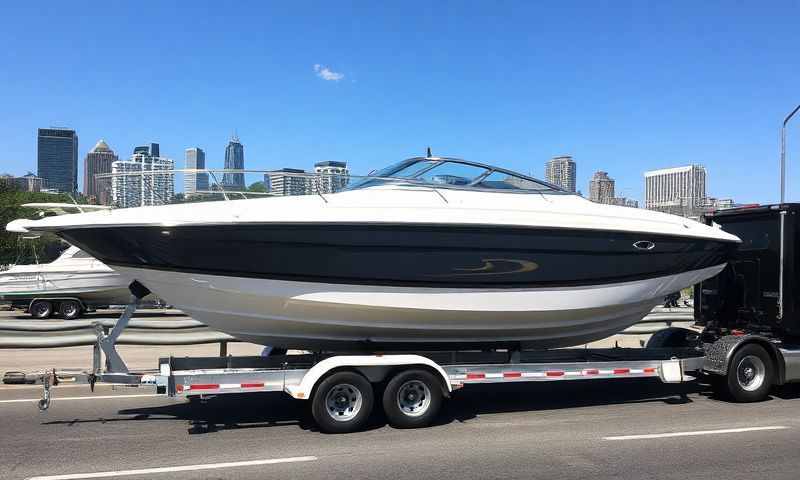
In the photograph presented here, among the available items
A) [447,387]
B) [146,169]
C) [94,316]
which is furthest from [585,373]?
[94,316]

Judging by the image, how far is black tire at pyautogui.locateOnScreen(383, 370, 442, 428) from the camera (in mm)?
6207

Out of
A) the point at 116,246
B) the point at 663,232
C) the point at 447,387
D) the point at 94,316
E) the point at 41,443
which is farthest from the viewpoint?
the point at 94,316

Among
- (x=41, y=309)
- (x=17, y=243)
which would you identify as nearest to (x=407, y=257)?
(x=41, y=309)

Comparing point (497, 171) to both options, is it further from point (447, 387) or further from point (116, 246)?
point (116, 246)

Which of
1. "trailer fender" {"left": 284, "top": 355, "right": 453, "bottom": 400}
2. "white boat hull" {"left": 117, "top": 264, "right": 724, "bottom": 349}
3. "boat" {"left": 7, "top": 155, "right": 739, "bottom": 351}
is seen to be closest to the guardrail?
"white boat hull" {"left": 117, "top": 264, "right": 724, "bottom": 349}

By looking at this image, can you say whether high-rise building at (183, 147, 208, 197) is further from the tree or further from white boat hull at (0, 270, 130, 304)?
white boat hull at (0, 270, 130, 304)

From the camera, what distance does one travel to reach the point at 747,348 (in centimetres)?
754

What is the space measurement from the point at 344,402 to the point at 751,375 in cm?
497

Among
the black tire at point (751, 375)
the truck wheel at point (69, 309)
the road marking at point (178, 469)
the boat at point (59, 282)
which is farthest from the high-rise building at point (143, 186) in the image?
the truck wheel at point (69, 309)

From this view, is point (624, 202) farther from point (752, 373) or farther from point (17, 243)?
point (17, 243)

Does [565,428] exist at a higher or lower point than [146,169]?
lower

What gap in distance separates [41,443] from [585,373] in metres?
5.35

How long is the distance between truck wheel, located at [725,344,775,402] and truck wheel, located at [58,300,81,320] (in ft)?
52.3

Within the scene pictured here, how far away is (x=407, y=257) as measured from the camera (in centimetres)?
639
